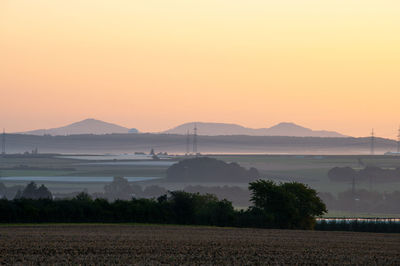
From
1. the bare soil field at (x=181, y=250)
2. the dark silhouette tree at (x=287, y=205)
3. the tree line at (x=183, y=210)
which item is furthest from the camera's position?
the dark silhouette tree at (x=287, y=205)

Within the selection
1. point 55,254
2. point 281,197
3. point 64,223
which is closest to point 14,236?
point 55,254

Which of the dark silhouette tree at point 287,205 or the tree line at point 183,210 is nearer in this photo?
the tree line at point 183,210

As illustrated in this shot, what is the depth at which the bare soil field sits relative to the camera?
48.5 meters

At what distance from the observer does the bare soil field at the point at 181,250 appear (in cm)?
4853

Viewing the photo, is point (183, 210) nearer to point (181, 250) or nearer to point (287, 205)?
point (287, 205)

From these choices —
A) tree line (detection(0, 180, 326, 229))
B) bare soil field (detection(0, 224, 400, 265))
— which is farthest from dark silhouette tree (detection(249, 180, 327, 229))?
bare soil field (detection(0, 224, 400, 265))

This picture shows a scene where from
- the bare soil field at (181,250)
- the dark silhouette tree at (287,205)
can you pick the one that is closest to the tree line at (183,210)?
the dark silhouette tree at (287,205)

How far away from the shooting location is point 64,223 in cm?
9381

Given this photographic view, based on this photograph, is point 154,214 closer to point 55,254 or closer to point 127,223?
point 127,223

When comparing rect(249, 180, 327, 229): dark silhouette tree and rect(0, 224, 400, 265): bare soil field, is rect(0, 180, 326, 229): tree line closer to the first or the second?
rect(249, 180, 327, 229): dark silhouette tree

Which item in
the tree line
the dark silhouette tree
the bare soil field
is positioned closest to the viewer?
the bare soil field

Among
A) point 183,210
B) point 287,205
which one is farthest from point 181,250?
point 287,205

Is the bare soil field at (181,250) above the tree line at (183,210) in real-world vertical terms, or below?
below

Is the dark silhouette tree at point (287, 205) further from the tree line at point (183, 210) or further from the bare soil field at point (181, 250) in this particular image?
the bare soil field at point (181, 250)
